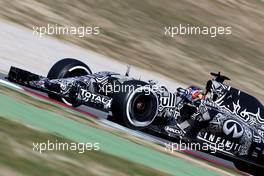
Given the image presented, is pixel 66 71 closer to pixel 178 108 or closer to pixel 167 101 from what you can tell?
pixel 167 101

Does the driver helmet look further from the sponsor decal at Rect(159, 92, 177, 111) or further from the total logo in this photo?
the total logo

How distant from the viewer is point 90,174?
687 cm

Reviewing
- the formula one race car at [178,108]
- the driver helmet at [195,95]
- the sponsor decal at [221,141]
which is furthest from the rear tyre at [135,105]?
the sponsor decal at [221,141]

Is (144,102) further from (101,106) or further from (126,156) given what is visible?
(126,156)

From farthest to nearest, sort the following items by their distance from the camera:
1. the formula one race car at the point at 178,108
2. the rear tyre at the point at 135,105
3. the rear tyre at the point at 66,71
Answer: the rear tyre at the point at 66,71 → the formula one race car at the point at 178,108 → the rear tyre at the point at 135,105

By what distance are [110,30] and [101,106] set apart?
32.0ft

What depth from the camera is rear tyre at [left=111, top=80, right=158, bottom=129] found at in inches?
400

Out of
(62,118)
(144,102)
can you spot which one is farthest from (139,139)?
(62,118)

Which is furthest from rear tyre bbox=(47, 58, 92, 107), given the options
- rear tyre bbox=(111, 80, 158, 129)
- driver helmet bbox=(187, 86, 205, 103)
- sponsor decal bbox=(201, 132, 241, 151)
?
sponsor decal bbox=(201, 132, 241, 151)


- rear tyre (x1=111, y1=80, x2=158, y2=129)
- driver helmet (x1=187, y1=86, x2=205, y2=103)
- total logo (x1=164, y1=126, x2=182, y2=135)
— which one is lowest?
total logo (x1=164, y1=126, x2=182, y2=135)

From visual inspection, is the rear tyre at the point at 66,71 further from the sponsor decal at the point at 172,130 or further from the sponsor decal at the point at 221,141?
the sponsor decal at the point at 221,141

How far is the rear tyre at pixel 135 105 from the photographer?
10156mm

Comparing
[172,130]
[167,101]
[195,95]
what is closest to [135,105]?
[167,101]

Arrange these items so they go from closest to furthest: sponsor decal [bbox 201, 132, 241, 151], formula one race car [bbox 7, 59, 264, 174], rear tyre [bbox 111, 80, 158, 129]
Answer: rear tyre [bbox 111, 80, 158, 129], formula one race car [bbox 7, 59, 264, 174], sponsor decal [bbox 201, 132, 241, 151]
